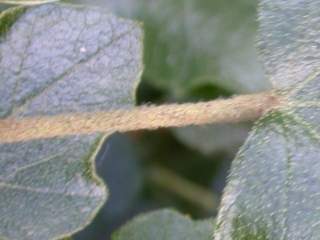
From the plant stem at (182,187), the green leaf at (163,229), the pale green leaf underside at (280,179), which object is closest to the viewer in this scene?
the pale green leaf underside at (280,179)

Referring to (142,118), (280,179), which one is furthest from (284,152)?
(142,118)

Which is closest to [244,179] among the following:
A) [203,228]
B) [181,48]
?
[203,228]

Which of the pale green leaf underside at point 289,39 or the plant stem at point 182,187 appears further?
the plant stem at point 182,187

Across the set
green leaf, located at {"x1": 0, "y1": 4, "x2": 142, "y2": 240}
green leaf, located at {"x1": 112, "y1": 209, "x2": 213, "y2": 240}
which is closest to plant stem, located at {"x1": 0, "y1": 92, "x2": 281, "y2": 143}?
green leaf, located at {"x1": 0, "y1": 4, "x2": 142, "y2": 240}

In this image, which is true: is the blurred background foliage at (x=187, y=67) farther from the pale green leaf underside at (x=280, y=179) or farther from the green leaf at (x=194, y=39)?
the pale green leaf underside at (x=280, y=179)

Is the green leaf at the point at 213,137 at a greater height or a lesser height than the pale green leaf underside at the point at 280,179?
lesser

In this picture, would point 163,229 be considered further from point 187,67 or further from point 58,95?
point 187,67

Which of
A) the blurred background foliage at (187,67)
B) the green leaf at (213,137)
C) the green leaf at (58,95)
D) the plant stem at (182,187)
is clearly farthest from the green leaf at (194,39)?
the green leaf at (58,95)
